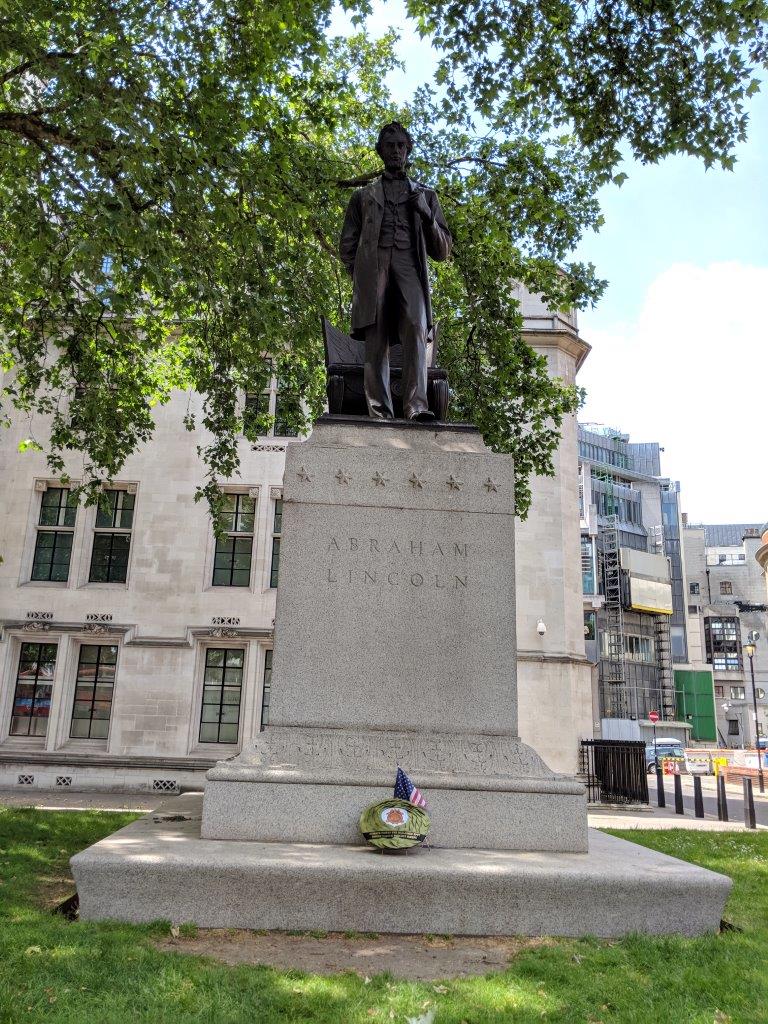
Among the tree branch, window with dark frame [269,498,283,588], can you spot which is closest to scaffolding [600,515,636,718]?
window with dark frame [269,498,283,588]

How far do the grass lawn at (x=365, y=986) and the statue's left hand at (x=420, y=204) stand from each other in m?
5.38

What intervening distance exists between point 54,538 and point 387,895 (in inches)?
736

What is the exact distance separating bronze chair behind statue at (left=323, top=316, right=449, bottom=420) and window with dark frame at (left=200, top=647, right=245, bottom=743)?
46.6 ft

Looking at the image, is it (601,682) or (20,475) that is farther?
(601,682)

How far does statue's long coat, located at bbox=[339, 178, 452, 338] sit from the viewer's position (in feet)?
21.3

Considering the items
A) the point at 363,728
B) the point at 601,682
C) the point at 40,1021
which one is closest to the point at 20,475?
→ the point at 363,728

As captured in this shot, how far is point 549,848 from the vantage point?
4859mm

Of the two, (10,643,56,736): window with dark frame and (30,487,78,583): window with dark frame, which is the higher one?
(30,487,78,583): window with dark frame

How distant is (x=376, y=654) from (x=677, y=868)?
225cm

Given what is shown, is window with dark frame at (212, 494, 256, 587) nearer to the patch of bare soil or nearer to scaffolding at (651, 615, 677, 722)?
the patch of bare soil

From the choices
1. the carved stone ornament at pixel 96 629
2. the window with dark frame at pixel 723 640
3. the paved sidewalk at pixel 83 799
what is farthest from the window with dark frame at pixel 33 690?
the window with dark frame at pixel 723 640

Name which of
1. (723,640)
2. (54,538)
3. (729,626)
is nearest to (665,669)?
(723,640)

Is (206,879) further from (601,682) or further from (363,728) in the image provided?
(601,682)

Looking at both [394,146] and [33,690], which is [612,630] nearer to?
[33,690]
